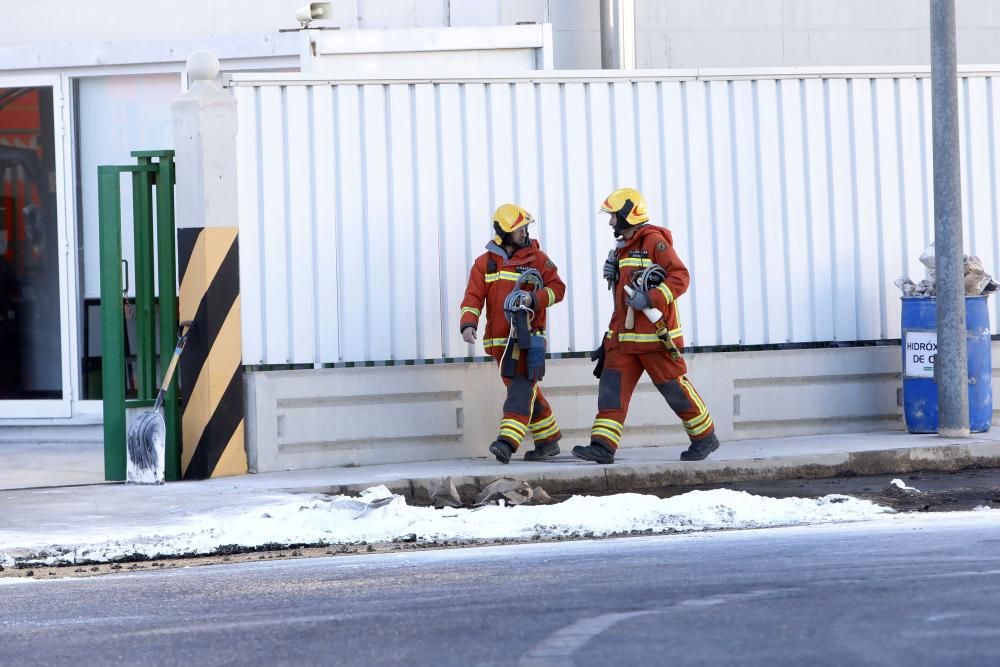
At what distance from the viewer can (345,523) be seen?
8.31 metres

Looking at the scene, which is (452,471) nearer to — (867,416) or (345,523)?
(345,523)

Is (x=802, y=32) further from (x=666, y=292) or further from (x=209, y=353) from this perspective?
(x=209, y=353)

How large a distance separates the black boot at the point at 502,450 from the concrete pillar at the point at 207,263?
5.71 feet

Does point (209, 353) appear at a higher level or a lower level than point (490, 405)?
higher

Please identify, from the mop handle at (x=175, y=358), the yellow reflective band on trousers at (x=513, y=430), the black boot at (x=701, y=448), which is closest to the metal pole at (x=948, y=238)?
the black boot at (x=701, y=448)

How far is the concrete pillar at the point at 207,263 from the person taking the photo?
1030cm

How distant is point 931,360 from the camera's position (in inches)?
440

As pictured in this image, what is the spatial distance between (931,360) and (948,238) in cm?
89

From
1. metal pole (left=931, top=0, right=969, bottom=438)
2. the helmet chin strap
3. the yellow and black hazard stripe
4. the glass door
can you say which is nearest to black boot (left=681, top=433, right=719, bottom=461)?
the helmet chin strap

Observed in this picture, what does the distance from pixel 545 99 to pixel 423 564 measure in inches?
191

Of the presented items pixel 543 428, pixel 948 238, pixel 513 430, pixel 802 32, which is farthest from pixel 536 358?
pixel 802 32

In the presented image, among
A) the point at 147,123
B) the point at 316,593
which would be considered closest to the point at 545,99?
the point at 147,123

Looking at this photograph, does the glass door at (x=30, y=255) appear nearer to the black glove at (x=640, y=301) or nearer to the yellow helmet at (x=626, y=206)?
the yellow helmet at (x=626, y=206)

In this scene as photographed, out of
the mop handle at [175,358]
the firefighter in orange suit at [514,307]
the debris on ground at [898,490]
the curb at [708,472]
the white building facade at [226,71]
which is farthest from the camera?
the white building facade at [226,71]
